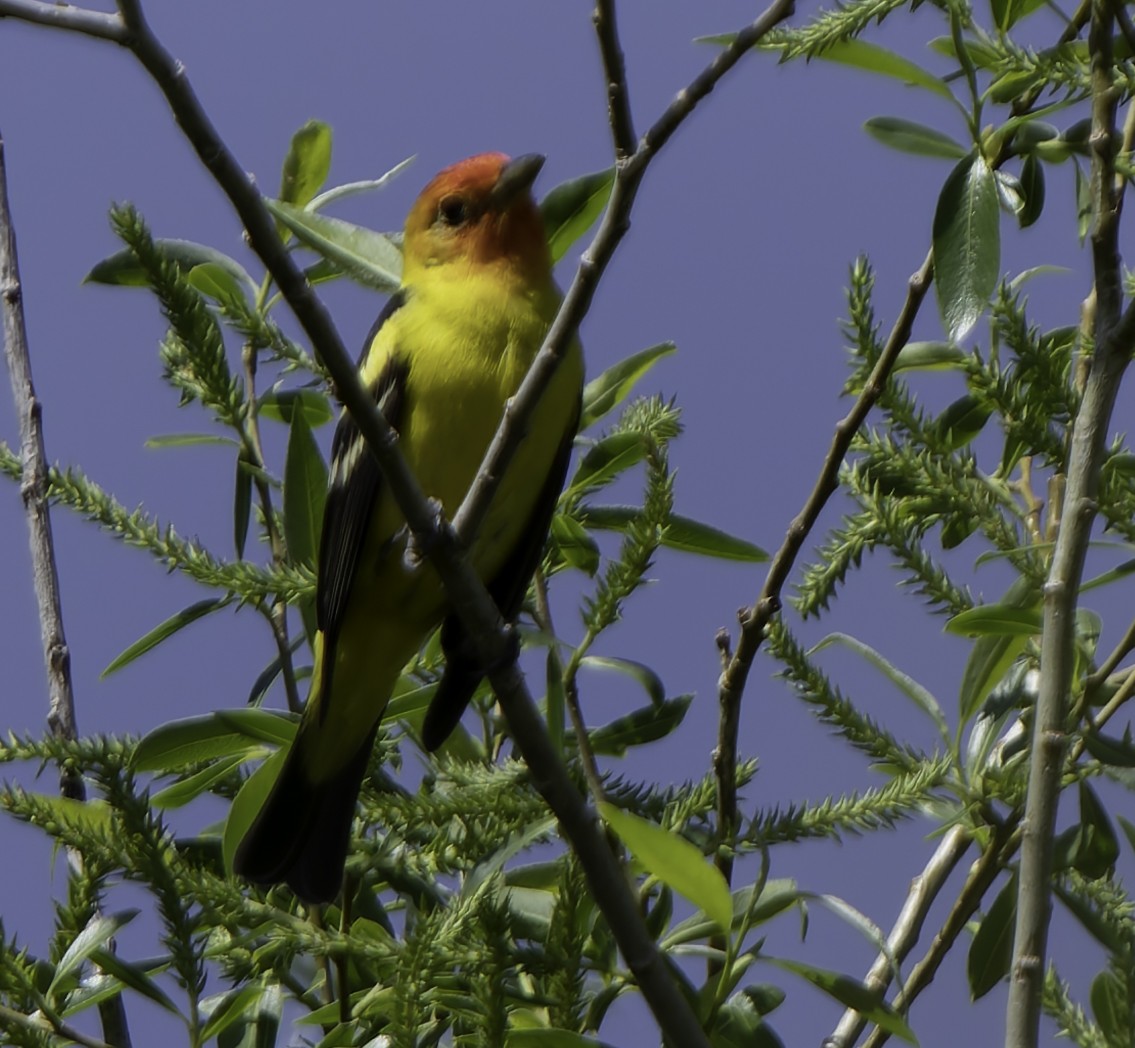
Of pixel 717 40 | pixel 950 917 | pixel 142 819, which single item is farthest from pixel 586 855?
pixel 717 40

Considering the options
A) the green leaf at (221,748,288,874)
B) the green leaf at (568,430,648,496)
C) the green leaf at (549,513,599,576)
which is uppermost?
the green leaf at (568,430,648,496)

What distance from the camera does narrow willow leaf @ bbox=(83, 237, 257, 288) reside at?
250 cm

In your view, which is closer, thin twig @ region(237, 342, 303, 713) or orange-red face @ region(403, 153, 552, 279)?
thin twig @ region(237, 342, 303, 713)

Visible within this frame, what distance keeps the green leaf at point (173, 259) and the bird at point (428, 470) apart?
0.97 ft

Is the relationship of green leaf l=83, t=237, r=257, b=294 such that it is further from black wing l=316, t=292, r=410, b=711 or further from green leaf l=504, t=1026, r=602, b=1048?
green leaf l=504, t=1026, r=602, b=1048

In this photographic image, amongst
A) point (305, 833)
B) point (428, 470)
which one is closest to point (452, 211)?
point (428, 470)

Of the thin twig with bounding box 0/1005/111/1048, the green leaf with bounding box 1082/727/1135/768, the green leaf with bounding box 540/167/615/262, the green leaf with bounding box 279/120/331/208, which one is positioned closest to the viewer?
the thin twig with bounding box 0/1005/111/1048

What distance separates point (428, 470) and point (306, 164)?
0.63 metres

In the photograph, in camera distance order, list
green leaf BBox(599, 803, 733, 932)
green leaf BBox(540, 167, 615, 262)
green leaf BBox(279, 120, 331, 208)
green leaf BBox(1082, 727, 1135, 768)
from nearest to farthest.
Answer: green leaf BBox(599, 803, 733, 932), green leaf BBox(1082, 727, 1135, 768), green leaf BBox(540, 167, 615, 262), green leaf BBox(279, 120, 331, 208)

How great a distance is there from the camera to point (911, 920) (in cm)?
208

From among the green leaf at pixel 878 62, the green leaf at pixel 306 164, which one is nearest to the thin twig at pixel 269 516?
the green leaf at pixel 306 164

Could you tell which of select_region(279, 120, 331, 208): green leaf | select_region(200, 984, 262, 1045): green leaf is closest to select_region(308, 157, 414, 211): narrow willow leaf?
select_region(279, 120, 331, 208): green leaf

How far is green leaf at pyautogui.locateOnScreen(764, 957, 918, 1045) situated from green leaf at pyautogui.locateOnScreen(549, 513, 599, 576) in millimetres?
815

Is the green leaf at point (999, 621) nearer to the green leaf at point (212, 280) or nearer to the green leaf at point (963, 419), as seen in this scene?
the green leaf at point (963, 419)
